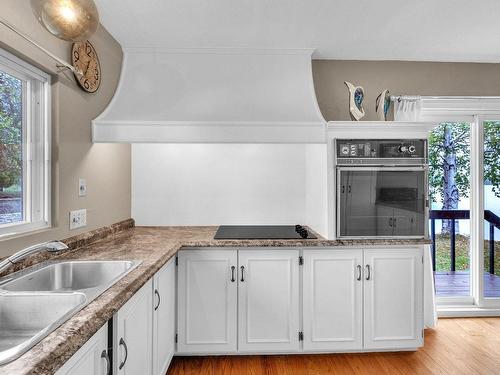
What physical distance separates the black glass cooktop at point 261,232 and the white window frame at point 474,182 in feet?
5.29

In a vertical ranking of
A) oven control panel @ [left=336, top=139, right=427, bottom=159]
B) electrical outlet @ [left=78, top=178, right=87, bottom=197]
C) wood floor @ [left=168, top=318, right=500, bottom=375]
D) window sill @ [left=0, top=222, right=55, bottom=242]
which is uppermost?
oven control panel @ [left=336, top=139, right=427, bottom=159]

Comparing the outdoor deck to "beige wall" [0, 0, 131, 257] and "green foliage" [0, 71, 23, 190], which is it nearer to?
"beige wall" [0, 0, 131, 257]

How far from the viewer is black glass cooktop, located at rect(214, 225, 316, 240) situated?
249cm

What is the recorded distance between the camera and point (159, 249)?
2039 mm

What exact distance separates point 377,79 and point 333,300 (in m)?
1.99

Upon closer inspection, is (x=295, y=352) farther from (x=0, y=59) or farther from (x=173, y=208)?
(x=0, y=59)

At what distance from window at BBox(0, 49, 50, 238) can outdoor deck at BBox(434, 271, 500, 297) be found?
345cm

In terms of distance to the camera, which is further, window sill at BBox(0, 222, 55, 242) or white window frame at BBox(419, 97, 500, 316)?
white window frame at BBox(419, 97, 500, 316)

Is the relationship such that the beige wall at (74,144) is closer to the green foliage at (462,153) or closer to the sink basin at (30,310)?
the sink basin at (30,310)

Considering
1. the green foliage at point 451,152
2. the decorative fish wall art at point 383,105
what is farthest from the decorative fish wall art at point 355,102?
the green foliage at point 451,152

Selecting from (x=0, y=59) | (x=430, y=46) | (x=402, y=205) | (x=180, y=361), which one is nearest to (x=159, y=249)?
(x=180, y=361)

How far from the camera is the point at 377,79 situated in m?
3.04

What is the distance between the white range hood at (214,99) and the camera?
247cm

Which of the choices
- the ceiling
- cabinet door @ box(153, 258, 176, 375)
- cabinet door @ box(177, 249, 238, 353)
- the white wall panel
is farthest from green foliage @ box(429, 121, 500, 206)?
cabinet door @ box(153, 258, 176, 375)
